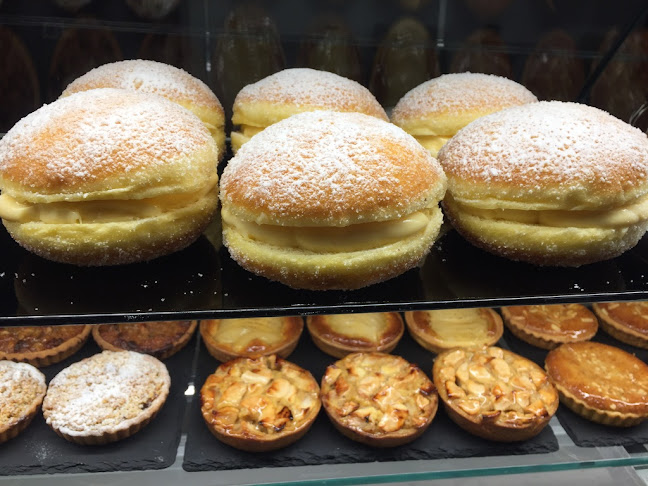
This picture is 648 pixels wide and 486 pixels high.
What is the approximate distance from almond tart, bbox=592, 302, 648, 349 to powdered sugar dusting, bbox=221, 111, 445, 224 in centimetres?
105

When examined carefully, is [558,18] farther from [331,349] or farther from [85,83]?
[85,83]

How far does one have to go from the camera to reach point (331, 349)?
1610mm

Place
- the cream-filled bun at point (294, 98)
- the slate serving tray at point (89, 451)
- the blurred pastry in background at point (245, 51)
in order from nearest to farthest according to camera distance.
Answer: the slate serving tray at point (89, 451) → the cream-filled bun at point (294, 98) → the blurred pastry in background at point (245, 51)

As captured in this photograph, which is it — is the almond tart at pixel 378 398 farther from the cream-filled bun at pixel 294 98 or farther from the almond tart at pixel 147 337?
the cream-filled bun at pixel 294 98

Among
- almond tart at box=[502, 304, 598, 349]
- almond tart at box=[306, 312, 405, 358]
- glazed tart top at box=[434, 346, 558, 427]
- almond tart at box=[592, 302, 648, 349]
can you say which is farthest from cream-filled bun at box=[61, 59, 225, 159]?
almond tart at box=[592, 302, 648, 349]

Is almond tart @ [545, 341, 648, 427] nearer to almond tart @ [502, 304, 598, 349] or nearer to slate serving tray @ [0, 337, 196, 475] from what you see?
almond tart @ [502, 304, 598, 349]

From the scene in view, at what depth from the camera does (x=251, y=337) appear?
64.2 inches

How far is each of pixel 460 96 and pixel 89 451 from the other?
1.36m

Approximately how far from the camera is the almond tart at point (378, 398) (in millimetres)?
1332

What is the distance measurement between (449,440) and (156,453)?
2.47 ft

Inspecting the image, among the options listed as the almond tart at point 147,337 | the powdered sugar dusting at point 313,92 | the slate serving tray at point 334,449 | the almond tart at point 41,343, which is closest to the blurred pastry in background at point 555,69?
the powdered sugar dusting at point 313,92

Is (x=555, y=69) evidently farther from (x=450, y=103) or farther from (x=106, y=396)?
(x=106, y=396)

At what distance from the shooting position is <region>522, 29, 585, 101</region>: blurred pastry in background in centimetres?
160

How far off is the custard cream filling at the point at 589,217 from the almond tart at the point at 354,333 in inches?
26.3
